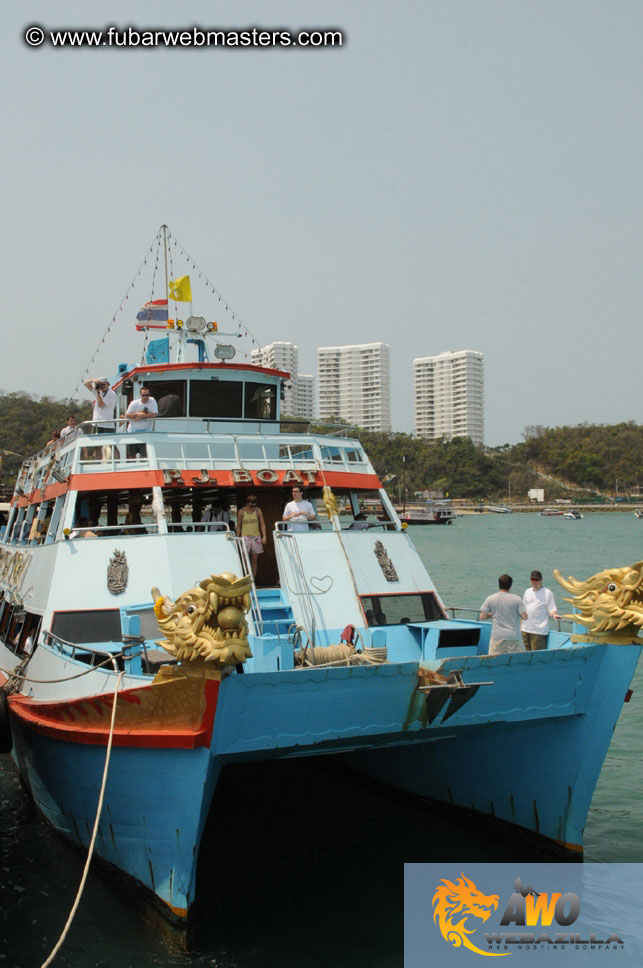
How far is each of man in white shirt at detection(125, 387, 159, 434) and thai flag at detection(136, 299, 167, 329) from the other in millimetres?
3999

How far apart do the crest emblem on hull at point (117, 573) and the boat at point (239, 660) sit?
1.0 inches

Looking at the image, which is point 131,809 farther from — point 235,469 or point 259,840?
point 235,469

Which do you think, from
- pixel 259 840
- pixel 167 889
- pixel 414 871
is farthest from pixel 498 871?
pixel 167 889

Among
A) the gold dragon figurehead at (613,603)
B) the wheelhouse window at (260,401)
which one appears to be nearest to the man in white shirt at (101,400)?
the wheelhouse window at (260,401)

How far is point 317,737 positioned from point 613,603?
126 inches

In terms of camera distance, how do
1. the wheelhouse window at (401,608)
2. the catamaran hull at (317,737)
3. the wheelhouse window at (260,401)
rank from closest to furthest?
the catamaran hull at (317,737) → the wheelhouse window at (401,608) → the wheelhouse window at (260,401)

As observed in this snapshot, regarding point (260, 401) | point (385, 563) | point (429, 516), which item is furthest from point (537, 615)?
point (429, 516)

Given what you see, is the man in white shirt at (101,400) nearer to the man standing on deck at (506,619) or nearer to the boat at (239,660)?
the boat at (239,660)

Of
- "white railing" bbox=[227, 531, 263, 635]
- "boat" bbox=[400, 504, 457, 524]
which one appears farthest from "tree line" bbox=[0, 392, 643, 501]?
"white railing" bbox=[227, 531, 263, 635]

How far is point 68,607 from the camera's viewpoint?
10055mm

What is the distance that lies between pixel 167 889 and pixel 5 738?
3901mm

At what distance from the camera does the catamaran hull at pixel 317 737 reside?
775cm

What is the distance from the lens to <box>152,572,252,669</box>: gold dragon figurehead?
7051mm

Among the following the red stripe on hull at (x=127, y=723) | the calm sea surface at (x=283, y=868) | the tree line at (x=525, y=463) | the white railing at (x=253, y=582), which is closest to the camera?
the red stripe on hull at (x=127, y=723)
